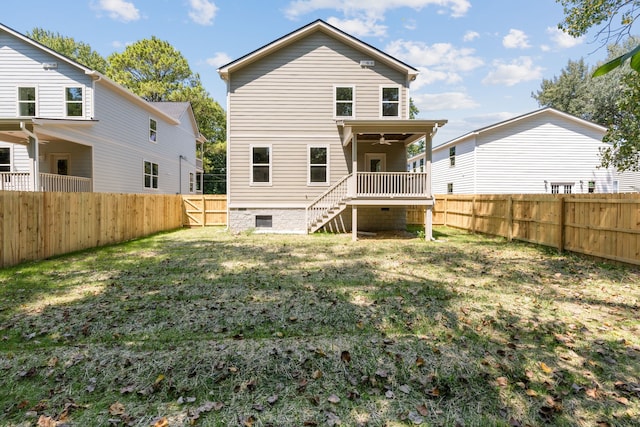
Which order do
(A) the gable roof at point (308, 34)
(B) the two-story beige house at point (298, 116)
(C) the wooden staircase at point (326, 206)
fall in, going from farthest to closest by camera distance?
(B) the two-story beige house at point (298, 116) < (A) the gable roof at point (308, 34) < (C) the wooden staircase at point (326, 206)

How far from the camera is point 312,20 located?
15000mm

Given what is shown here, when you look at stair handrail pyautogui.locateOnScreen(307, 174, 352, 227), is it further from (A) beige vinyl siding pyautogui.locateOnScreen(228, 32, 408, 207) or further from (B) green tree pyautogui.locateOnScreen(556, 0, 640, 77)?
(B) green tree pyautogui.locateOnScreen(556, 0, 640, 77)

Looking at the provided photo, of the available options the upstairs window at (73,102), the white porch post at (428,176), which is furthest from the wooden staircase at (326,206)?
the upstairs window at (73,102)

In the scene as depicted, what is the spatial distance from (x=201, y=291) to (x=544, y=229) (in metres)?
9.77

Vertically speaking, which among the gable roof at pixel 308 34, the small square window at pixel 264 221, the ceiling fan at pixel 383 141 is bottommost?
the small square window at pixel 264 221

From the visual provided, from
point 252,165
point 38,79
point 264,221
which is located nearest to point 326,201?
point 264,221

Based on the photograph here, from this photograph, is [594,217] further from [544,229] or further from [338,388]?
[338,388]

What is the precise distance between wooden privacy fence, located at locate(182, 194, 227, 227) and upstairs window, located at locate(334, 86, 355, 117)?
Answer: 7755 mm

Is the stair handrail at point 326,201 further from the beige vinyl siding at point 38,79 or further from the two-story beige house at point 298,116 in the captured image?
the beige vinyl siding at point 38,79

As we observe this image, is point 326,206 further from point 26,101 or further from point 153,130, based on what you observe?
point 26,101

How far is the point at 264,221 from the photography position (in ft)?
50.9

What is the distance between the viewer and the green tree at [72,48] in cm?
4028

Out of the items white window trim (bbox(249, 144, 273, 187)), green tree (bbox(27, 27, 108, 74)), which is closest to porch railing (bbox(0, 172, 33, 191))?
white window trim (bbox(249, 144, 273, 187))

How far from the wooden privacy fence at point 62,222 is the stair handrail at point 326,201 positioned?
6684 millimetres
